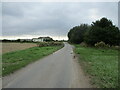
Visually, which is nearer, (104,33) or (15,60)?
(15,60)

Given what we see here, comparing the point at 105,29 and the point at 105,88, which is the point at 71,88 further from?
the point at 105,29

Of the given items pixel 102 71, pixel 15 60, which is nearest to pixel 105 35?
pixel 15 60

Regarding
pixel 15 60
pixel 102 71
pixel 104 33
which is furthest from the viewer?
pixel 104 33

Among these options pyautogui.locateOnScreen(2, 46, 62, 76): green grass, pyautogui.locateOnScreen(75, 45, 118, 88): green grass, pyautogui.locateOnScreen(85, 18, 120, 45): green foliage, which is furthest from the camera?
pyautogui.locateOnScreen(85, 18, 120, 45): green foliage

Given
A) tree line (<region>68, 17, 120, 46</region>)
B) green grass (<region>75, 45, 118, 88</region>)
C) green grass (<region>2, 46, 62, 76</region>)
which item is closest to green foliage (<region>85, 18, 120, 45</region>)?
tree line (<region>68, 17, 120, 46</region>)

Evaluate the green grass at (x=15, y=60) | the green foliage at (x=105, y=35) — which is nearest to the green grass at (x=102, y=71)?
the green grass at (x=15, y=60)

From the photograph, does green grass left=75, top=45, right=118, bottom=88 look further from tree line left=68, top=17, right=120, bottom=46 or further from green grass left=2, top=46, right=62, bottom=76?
tree line left=68, top=17, right=120, bottom=46

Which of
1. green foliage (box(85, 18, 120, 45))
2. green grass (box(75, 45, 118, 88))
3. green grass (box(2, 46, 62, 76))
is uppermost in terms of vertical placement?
green foliage (box(85, 18, 120, 45))

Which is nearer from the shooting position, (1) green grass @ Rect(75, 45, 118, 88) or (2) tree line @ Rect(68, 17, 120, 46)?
(1) green grass @ Rect(75, 45, 118, 88)

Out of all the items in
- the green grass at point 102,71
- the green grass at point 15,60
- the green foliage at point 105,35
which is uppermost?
the green foliage at point 105,35

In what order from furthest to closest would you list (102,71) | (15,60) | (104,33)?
(104,33)
(15,60)
(102,71)

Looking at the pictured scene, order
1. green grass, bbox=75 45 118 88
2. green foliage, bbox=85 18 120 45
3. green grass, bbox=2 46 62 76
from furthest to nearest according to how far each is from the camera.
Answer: green foliage, bbox=85 18 120 45, green grass, bbox=2 46 62 76, green grass, bbox=75 45 118 88

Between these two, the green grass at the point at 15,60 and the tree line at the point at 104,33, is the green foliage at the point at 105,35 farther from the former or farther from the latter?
the green grass at the point at 15,60

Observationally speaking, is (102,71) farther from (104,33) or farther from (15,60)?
(104,33)
